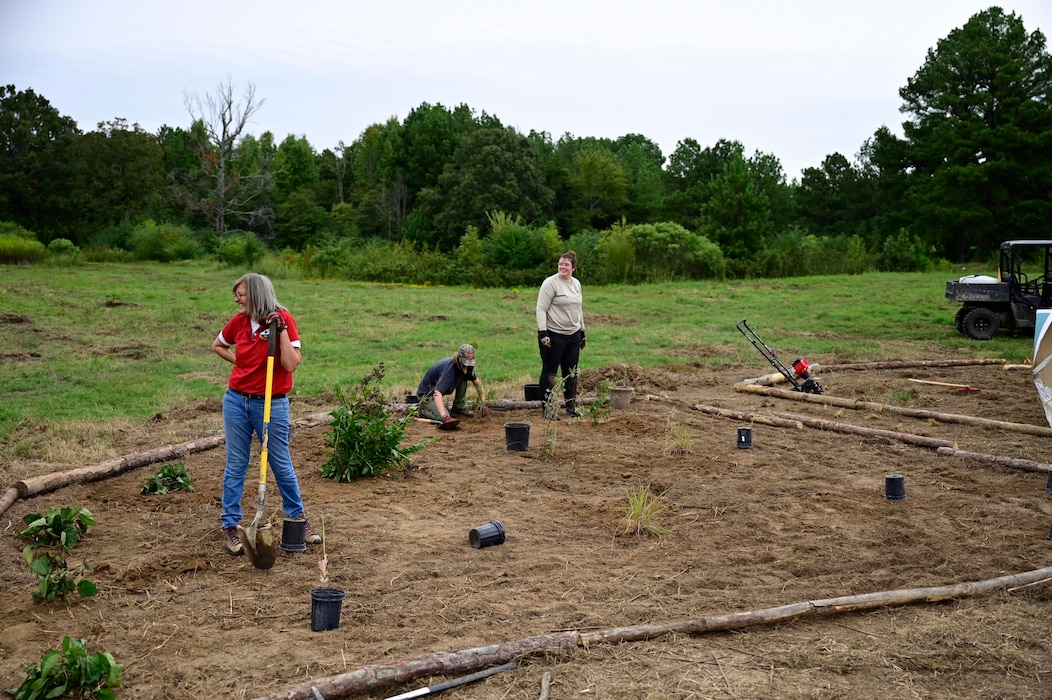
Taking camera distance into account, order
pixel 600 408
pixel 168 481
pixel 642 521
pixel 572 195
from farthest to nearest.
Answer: pixel 572 195
pixel 600 408
pixel 168 481
pixel 642 521

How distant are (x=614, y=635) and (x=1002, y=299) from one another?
1436 cm

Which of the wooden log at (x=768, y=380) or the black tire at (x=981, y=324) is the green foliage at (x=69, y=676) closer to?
the wooden log at (x=768, y=380)

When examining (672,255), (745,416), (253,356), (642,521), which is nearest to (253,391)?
(253,356)

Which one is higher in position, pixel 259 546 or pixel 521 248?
pixel 521 248

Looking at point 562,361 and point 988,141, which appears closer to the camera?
point 562,361

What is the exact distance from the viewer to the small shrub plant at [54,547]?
452 centimetres

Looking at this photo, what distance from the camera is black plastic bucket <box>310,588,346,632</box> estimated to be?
4.21m

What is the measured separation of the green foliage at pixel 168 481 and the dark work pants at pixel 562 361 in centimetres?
390

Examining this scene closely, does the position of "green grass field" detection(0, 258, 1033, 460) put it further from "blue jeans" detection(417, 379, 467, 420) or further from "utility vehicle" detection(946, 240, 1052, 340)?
"blue jeans" detection(417, 379, 467, 420)

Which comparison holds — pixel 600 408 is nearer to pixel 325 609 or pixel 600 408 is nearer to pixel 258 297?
pixel 258 297

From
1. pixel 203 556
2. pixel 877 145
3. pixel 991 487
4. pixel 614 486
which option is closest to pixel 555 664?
pixel 203 556

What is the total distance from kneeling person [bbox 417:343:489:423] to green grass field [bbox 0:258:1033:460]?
125 cm

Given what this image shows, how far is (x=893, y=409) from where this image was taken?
9859mm

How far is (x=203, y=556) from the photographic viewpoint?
5309 mm
